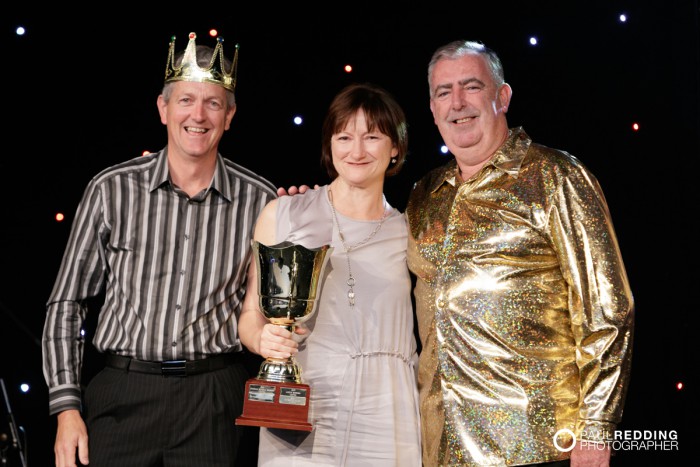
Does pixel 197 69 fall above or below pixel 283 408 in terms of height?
above

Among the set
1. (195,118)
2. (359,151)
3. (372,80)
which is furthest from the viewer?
(372,80)

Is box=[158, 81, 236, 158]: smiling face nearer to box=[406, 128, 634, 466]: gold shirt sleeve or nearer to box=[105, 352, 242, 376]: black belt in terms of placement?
box=[105, 352, 242, 376]: black belt

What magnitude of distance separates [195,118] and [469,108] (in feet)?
2.80

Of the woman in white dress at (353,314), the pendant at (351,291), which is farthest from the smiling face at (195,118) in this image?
the pendant at (351,291)

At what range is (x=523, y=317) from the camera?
2.40 m

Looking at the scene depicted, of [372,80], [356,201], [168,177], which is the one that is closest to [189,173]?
[168,177]

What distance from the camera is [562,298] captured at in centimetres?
243

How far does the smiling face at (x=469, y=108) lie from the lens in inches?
103

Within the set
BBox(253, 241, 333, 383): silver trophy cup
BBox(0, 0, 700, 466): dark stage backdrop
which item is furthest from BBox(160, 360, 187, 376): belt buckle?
BBox(0, 0, 700, 466): dark stage backdrop

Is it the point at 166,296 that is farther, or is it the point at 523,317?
the point at 166,296

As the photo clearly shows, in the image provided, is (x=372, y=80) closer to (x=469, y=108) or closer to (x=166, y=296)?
(x=469, y=108)

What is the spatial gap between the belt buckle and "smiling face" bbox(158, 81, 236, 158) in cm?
65

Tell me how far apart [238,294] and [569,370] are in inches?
41.2

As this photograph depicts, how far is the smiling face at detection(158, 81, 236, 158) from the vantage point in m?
2.69
